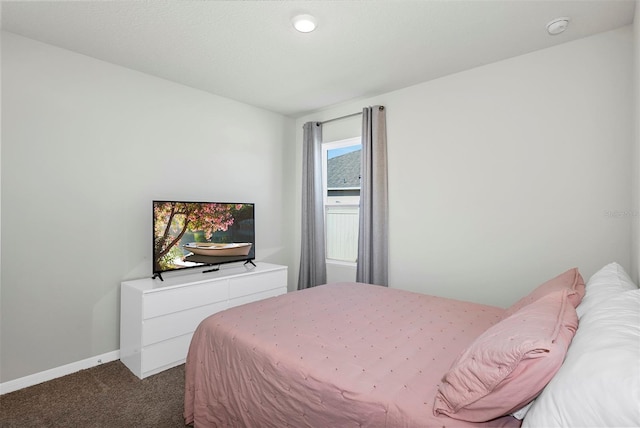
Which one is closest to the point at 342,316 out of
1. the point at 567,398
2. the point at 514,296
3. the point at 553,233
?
the point at 567,398

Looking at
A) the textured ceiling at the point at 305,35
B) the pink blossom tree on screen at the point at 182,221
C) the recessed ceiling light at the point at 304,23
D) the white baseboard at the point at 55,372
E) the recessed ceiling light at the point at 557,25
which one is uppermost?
the textured ceiling at the point at 305,35

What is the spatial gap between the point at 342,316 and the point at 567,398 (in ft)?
4.21

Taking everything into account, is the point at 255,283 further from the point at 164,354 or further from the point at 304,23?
the point at 304,23

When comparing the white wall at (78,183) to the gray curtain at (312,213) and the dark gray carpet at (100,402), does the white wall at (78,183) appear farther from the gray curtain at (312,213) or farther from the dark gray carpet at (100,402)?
the gray curtain at (312,213)

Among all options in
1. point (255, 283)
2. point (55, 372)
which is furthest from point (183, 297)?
point (55, 372)

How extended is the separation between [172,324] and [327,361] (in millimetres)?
1846

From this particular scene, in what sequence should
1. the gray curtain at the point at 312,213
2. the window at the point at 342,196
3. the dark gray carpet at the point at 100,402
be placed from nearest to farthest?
the dark gray carpet at the point at 100,402 < the window at the point at 342,196 < the gray curtain at the point at 312,213

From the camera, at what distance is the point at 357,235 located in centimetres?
397

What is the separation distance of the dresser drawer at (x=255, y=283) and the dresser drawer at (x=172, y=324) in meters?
0.23

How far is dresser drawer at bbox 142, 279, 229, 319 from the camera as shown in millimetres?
2568

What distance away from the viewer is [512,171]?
2.76 meters

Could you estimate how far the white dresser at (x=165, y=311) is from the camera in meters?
2.55

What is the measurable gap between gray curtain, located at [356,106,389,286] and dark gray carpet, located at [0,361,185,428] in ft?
6.74

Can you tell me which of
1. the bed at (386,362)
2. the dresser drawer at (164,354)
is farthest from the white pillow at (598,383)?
the dresser drawer at (164,354)
